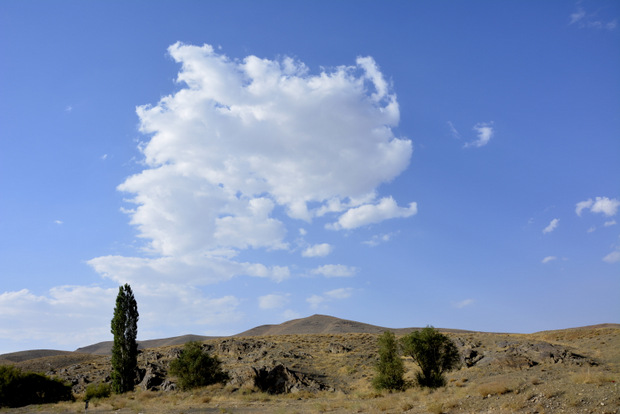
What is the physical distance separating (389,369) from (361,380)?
45.4ft

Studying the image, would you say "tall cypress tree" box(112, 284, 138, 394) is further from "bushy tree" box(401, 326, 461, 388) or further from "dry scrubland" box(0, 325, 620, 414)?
"bushy tree" box(401, 326, 461, 388)

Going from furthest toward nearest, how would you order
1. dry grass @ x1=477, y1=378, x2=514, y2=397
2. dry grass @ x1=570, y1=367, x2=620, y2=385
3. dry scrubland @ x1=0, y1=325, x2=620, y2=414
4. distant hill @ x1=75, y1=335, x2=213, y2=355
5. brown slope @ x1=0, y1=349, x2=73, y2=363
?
distant hill @ x1=75, y1=335, x2=213, y2=355, brown slope @ x1=0, y1=349, x2=73, y2=363, dry grass @ x1=477, y1=378, x2=514, y2=397, dry grass @ x1=570, y1=367, x2=620, y2=385, dry scrubland @ x1=0, y1=325, x2=620, y2=414

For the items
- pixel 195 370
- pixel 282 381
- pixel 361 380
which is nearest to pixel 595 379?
pixel 282 381

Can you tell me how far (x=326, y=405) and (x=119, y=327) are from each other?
1029 inches

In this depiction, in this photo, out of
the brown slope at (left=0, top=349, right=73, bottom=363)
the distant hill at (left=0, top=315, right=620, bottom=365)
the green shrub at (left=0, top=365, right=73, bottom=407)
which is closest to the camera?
the green shrub at (left=0, top=365, right=73, bottom=407)

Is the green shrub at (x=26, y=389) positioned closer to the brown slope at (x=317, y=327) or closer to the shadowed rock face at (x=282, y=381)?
the shadowed rock face at (x=282, y=381)

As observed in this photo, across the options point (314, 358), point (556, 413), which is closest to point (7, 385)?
point (314, 358)

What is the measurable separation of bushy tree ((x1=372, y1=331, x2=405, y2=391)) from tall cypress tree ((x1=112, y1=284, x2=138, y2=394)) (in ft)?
78.1

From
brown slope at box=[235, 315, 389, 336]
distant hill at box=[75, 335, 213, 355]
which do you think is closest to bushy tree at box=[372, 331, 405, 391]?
brown slope at box=[235, 315, 389, 336]

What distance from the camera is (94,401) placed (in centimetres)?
3438

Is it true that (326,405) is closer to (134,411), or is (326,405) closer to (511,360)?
(134,411)

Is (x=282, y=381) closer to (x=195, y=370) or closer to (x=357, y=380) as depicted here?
(x=195, y=370)

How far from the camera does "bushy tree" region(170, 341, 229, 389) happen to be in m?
39.3

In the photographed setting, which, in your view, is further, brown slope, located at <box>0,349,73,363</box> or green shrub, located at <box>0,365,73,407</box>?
brown slope, located at <box>0,349,73,363</box>
